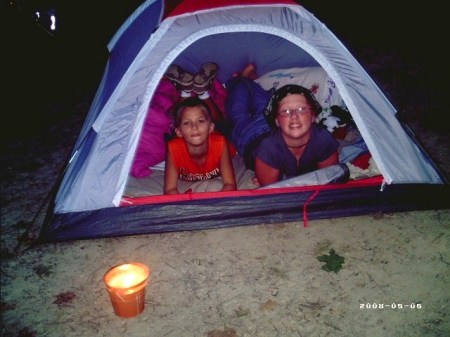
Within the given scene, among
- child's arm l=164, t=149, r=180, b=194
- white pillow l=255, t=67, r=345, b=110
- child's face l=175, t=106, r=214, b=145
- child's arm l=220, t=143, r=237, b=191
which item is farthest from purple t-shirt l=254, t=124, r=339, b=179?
white pillow l=255, t=67, r=345, b=110

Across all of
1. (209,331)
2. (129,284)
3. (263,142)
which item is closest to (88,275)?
(129,284)

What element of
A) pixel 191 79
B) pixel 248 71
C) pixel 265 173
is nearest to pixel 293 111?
pixel 265 173

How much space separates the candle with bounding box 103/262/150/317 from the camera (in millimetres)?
2137

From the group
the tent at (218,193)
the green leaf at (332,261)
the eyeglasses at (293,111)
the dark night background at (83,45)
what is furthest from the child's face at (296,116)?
the dark night background at (83,45)

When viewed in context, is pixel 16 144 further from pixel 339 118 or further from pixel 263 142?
pixel 339 118

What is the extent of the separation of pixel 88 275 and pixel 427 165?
2.55 meters

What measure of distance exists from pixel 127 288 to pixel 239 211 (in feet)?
3.23

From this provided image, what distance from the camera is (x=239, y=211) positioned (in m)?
2.77

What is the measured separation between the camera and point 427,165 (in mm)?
2816

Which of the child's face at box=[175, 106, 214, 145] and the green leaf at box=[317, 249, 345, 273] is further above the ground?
the child's face at box=[175, 106, 214, 145]

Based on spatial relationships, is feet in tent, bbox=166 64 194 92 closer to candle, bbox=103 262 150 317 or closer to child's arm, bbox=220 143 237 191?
child's arm, bbox=220 143 237 191

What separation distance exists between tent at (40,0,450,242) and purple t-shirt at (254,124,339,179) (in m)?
0.26

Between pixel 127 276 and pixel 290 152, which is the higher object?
pixel 290 152

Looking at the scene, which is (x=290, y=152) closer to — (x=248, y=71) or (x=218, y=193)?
(x=218, y=193)
